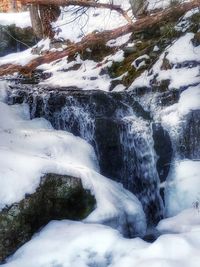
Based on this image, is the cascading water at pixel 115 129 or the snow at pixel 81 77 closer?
the cascading water at pixel 115 129

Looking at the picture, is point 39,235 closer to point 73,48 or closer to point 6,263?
point 6,263

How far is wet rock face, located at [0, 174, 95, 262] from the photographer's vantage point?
4367mm

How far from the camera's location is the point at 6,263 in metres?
4.09

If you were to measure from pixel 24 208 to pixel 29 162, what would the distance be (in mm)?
643

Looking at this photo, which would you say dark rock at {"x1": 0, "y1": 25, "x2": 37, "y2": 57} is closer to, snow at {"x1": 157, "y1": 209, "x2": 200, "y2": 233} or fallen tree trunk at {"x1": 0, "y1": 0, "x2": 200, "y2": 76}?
fallen tree trunk at {"x1": 0, "y1": 0, "x2": 200, "y2": 76}

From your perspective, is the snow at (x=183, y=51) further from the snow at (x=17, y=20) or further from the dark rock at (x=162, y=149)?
the snow at (x=17, y=20)

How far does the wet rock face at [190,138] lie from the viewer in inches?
267

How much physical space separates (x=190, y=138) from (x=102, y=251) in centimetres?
343

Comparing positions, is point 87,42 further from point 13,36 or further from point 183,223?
point 13,36

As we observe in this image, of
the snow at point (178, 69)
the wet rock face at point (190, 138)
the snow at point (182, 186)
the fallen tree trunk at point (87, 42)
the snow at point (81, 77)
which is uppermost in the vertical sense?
the fallen tree trunk at point (87, 42)

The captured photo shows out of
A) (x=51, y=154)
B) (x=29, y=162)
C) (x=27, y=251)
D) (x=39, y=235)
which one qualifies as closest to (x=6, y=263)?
(x=27, y=251)

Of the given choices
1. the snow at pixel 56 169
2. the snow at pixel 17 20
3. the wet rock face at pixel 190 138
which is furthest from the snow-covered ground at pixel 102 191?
the snow at pixel 17 20

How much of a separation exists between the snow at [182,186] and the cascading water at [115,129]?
10.2 inches

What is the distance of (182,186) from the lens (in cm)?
636
